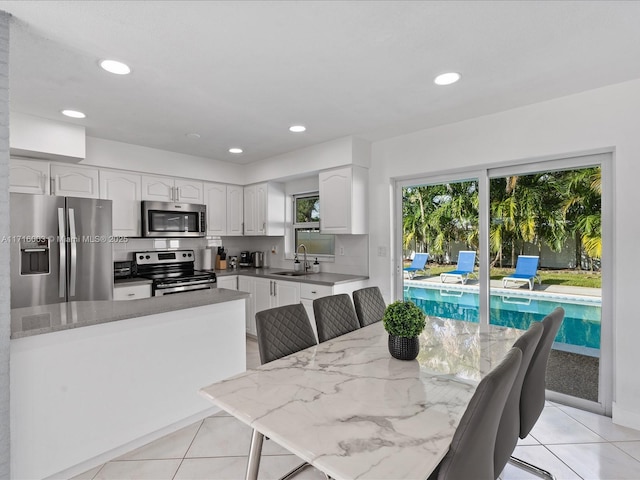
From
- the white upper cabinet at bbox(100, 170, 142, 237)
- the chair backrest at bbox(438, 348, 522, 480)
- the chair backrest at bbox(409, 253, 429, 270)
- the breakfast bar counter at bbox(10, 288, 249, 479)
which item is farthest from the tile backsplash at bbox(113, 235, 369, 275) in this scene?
the chair backrest at bbox(438, 348, 522, 480)

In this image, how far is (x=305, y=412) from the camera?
118cm

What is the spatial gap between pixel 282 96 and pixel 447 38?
1.20 m

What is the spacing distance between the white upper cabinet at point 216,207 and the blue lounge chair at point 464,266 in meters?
3.03

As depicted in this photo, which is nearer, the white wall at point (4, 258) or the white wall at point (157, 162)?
→ the white wall at point (4, 258)

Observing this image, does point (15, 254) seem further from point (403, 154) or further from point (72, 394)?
point (403, 154)

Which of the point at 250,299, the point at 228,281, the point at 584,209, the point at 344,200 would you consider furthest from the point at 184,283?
the point at 584,209

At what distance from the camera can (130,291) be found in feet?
12.0

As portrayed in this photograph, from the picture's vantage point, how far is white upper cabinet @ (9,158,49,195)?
10.1 feet

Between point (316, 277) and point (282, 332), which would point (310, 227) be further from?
point (282, 332)

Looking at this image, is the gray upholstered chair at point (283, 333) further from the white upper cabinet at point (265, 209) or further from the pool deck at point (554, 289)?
the white upper cabinet at point (265, 209)

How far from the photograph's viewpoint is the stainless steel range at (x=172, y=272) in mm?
3906

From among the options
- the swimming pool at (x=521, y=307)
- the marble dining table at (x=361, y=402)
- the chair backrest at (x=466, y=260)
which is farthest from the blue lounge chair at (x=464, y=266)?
the marble dining table at (x=361, y=402)

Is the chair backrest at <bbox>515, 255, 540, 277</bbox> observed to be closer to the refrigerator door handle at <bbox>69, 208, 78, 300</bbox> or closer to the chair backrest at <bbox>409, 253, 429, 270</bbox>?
the chair backrest at <bbox>409, 253, 429, 270</bbox>

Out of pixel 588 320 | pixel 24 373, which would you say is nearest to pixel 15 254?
pixel 24 373
